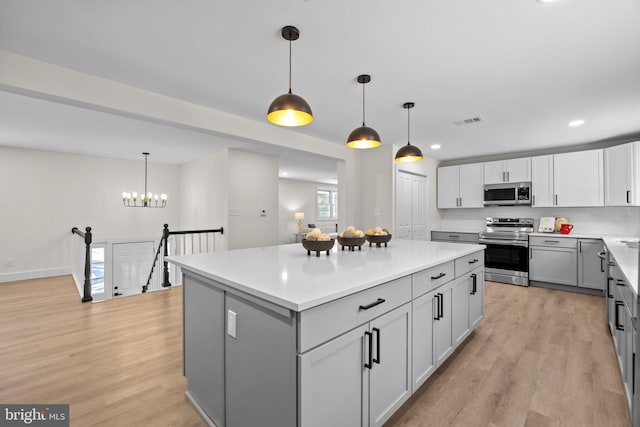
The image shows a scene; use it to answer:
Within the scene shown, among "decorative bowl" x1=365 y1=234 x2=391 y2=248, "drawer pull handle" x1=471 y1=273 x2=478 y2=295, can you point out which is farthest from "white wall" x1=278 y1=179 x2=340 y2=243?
"drawer pull handle" x1=471 y1=273 x2=478 y2=295

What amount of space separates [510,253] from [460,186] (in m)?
1.62

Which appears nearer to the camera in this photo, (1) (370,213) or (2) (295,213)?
(1) (370,213)

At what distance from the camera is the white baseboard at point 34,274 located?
16.9ft

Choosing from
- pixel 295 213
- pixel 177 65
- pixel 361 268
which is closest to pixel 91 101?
pixel 177 65

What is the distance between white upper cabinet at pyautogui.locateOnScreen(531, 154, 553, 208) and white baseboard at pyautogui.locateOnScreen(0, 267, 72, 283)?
29.3 ft

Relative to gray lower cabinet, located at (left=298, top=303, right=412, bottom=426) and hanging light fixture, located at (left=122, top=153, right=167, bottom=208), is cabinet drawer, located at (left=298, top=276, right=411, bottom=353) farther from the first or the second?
hanging light fixture, located at (left=122, top=153, right=167, bottom=208)

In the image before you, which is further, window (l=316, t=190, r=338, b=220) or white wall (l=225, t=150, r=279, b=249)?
window (l=316, t=190, r=338, b=220)

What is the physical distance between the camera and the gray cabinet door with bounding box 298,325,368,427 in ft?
3.63

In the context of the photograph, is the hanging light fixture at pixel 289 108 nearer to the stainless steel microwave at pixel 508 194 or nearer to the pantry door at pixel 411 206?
the pantry door at pixel 411 206

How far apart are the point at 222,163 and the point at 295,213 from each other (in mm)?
4367

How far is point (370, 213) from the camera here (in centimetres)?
527

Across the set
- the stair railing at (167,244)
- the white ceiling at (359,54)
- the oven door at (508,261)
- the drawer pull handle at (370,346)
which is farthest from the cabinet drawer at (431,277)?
the stair railing at (167,244)

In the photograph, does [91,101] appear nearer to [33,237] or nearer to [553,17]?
[553,17]

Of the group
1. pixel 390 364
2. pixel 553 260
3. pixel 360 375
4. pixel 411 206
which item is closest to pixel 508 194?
pixel 553 260
